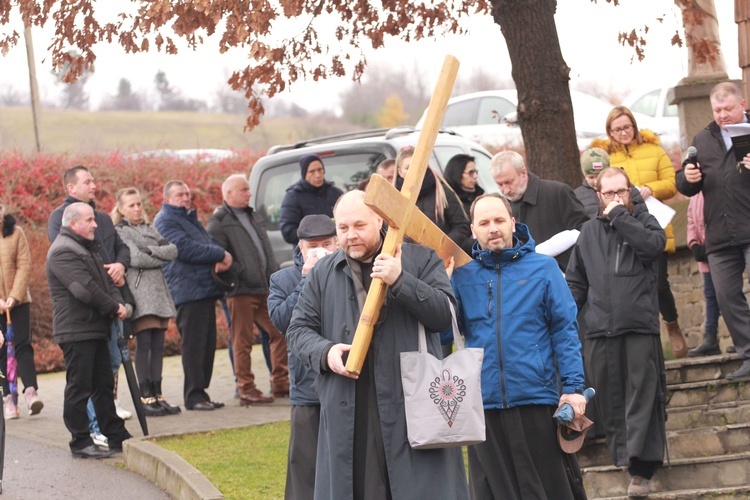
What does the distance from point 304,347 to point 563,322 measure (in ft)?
4.55

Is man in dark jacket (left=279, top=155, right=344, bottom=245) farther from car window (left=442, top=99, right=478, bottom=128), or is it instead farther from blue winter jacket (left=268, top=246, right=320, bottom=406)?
car window (left=442, top=99, right=478, bottom=128)

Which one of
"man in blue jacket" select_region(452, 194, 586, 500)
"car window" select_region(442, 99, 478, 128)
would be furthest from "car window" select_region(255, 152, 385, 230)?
"car window" select_region(442, 99, 478, 128)

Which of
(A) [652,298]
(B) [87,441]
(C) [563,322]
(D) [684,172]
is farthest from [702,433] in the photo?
(B) [87,441]

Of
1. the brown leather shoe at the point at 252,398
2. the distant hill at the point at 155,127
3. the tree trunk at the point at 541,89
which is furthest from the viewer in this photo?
the distant hill at the point at 155,127

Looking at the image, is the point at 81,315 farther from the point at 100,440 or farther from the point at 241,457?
the point at 241,457

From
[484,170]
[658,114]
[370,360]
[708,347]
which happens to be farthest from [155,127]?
[370,360]

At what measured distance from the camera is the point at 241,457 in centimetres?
941

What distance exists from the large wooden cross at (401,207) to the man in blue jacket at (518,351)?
1.88 ft

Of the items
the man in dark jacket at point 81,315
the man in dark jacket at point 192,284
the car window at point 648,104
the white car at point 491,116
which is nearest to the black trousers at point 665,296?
the man in dark jacket at point 192,284

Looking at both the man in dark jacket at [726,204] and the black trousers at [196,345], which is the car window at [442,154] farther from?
the man in dark jacket at [726,204]

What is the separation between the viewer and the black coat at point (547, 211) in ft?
29.1

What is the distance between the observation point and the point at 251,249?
12258mm

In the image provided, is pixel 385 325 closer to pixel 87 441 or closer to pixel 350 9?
pixel 87 441

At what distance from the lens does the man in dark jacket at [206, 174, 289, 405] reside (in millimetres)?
12133
